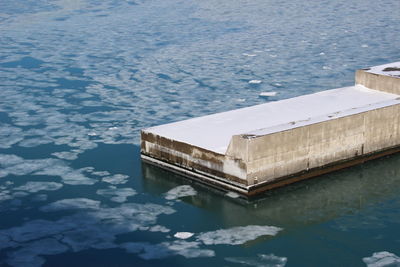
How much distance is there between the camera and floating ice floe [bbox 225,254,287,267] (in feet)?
34.0

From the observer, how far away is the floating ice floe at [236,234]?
36.6ft

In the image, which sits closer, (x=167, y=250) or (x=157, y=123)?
(x=167, y=250)

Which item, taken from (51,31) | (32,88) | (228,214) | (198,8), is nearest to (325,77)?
→ (32,88)

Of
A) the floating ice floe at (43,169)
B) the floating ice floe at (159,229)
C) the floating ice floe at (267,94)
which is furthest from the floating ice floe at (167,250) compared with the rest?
the floating ice floe at (267,94)

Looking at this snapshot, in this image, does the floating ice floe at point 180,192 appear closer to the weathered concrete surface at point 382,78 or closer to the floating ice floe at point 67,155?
the floating ice floe at point 67,155

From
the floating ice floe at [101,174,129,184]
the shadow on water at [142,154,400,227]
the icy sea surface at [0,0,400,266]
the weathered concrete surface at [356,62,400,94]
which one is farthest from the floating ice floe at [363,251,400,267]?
the weathered concrete surface at [356,62,400,94]

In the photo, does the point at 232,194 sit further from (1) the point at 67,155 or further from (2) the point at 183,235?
(1) the point at 67,155

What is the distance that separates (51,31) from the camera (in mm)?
29000

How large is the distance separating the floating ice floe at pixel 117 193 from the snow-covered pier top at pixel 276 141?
1.23m

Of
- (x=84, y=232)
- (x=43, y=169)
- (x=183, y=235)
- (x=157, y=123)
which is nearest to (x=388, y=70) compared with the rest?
(x=157, y=123)

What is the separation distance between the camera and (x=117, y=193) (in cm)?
1295

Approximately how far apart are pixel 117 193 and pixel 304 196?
334cm

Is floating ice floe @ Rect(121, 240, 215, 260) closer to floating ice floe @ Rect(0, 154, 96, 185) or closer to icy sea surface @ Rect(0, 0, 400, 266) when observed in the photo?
icy sea surface @ Rect(0, 0, 400, 266)

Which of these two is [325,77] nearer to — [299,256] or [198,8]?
[299,256]
